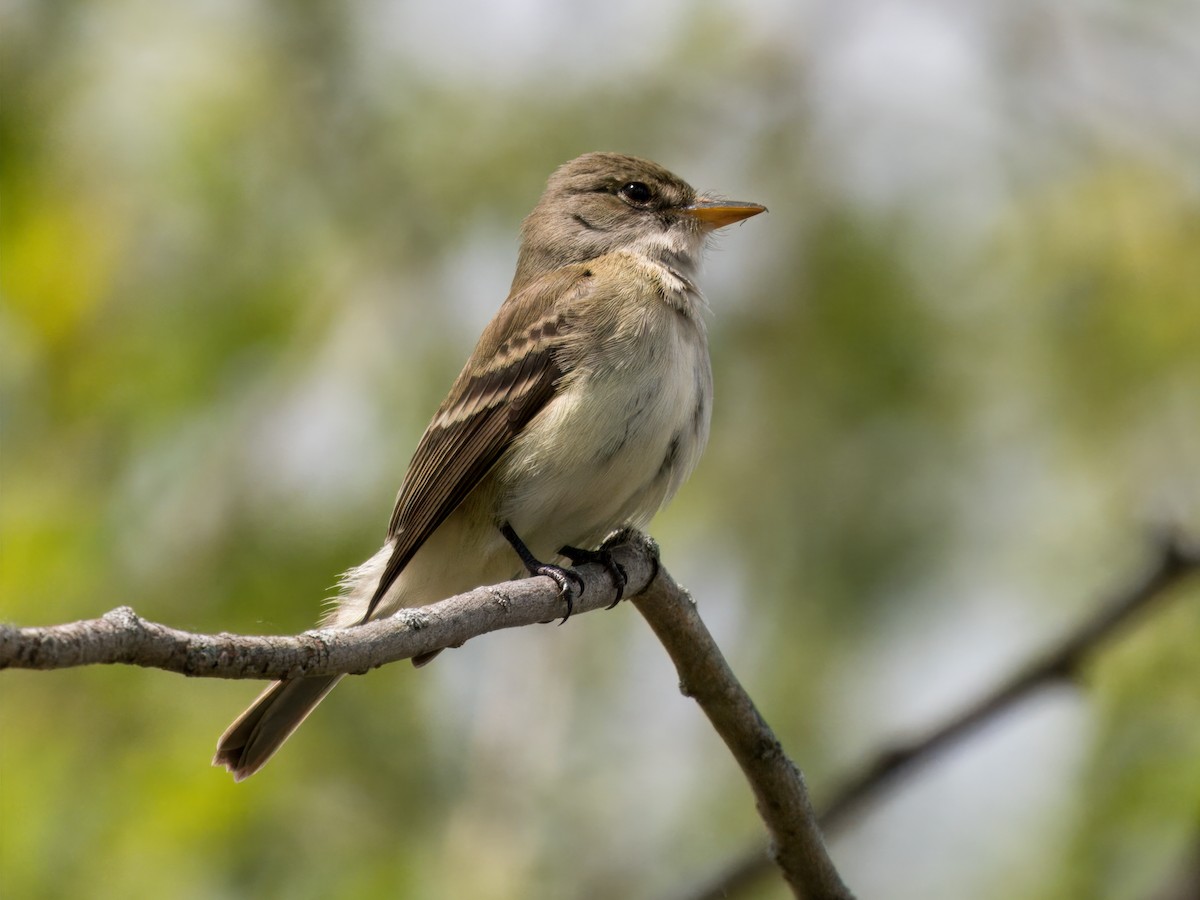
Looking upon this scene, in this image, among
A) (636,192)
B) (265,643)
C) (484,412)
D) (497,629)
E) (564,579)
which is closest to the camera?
(265,643)

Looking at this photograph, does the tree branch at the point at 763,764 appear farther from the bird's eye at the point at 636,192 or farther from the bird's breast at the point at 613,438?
the bird's eye at the point at 636,192

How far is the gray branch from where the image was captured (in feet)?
6.60

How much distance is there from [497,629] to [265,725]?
151cm

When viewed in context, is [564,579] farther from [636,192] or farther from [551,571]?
[636,192]

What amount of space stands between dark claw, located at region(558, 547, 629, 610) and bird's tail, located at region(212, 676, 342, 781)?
2.78 ft

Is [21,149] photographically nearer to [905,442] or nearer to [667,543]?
[667,543]

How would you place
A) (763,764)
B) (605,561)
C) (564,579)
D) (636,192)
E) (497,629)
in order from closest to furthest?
(497,629)
(763,764)
(564,579)
(605,561)
(636,192)

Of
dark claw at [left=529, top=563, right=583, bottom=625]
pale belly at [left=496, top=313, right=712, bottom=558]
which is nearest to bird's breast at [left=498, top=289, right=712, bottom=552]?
pale belly at [left=496, top=313, right=712, bottom=558]

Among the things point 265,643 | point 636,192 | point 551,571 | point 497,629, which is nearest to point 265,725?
point 551,571

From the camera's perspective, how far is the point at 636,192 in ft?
19.6

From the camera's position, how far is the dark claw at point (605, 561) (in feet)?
12.6

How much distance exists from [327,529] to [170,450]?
745mm

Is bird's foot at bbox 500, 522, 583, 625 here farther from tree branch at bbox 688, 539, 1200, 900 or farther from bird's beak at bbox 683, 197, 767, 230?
bird's beak at bbox 683, 197, 767, 230

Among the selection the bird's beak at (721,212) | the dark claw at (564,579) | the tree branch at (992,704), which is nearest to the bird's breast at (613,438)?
the dark claw at (564,579)
